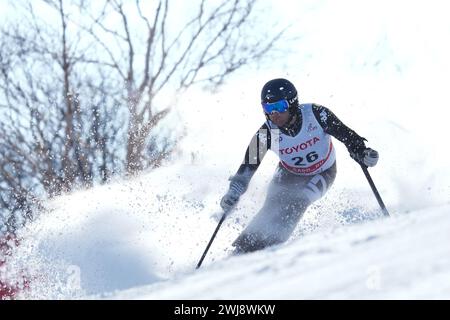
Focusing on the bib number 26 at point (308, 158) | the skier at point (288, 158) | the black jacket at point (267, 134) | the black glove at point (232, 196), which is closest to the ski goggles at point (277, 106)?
the skier at point (288, 158)

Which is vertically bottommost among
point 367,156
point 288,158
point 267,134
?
point 367,156

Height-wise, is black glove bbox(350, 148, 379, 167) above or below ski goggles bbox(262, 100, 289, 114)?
below

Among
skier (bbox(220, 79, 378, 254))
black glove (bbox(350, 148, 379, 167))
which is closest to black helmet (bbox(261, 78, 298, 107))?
skier (bbox(220, 79, 378, 254))

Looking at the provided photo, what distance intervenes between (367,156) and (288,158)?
32.5 inches

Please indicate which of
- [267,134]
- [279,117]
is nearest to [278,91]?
[279,117]

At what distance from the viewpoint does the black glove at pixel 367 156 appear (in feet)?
16.2

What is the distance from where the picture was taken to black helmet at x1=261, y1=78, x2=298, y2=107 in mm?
5199

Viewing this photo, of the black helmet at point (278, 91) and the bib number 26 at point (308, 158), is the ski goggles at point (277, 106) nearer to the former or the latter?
the black helmet at point (278, 91)

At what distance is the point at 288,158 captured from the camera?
221 inches

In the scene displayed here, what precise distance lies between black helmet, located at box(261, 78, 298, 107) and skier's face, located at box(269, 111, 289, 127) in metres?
0.09

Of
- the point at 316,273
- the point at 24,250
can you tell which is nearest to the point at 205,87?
the point at 24,250

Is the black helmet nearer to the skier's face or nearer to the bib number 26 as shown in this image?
the skier's face

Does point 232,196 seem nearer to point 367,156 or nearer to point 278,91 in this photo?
point 278,91

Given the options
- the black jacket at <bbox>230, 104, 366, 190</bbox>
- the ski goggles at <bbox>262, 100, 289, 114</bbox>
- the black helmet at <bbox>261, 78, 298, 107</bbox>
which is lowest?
the black jacket at <bbox>230, 104, 366, 190</bbox>
